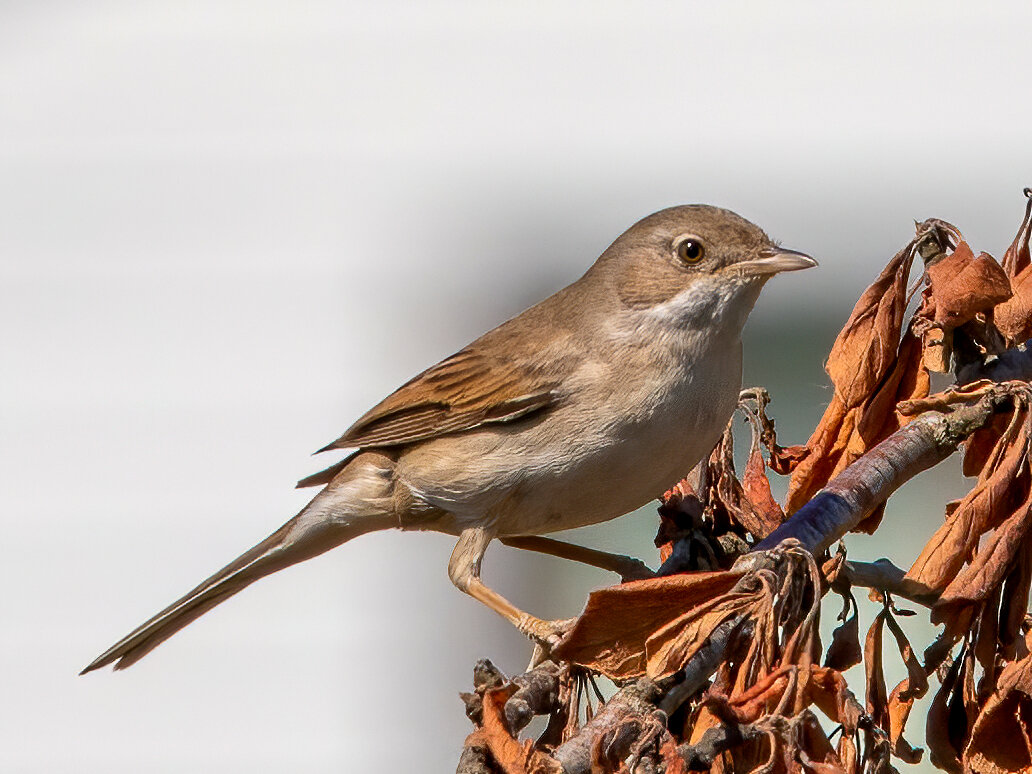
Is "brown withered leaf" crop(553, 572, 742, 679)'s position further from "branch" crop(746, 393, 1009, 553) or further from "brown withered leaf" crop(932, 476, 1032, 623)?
"brown withered leaf" crop(932, 476, 1032, 623)

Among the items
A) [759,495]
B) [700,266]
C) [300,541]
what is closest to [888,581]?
[759,495]

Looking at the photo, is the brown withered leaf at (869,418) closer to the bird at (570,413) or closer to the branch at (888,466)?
the branch at (888,466)

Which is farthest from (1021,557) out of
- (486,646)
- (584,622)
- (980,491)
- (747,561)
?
(486,646)

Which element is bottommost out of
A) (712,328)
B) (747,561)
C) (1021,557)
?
(1021,557)

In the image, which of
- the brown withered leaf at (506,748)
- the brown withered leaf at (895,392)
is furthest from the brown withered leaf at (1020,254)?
the brown withered leaf at (506,748)

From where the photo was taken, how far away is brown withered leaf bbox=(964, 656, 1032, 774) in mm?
1940

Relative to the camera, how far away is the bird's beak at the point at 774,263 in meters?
3.05

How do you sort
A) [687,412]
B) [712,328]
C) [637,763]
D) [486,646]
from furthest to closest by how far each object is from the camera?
1. [486,646]
2. [712,328]
3. [687,412]
4. [637,763]

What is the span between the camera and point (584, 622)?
1.78 m

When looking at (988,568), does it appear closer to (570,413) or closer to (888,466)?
(888,466)

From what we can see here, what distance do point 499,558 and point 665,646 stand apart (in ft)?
15.3

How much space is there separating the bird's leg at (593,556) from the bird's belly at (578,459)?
0.49 ft

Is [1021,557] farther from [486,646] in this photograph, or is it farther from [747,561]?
[486,646]

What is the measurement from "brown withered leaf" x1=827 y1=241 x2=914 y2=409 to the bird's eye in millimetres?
787
